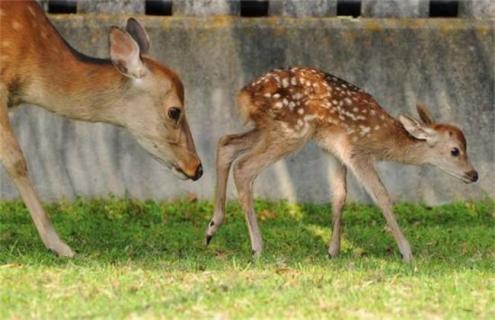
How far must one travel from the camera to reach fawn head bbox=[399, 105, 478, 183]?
40.5ft

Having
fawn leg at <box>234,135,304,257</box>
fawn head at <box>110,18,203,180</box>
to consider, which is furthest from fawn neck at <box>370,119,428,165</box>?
Result: fawn head at <box>110,18,203,180</box>

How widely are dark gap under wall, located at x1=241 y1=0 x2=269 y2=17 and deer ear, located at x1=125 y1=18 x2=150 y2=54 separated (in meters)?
3.37

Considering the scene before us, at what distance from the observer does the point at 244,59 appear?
1372cm

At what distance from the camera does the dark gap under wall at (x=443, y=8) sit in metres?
14.2

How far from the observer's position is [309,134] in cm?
1171

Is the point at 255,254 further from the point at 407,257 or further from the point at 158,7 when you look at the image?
the point at 158,7

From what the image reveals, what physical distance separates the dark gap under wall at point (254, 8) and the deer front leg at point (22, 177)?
4.20m

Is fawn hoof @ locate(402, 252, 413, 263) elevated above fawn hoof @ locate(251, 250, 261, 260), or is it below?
below

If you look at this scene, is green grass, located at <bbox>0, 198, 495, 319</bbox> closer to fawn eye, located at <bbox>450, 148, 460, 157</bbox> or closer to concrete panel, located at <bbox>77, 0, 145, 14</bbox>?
fawn eye, located at <bbox>450, 148, 460, 157</bbox>

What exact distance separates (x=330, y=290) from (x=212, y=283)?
2.22ft

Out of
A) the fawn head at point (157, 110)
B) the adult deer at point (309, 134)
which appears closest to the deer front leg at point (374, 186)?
the adult deer at point (309, 134)

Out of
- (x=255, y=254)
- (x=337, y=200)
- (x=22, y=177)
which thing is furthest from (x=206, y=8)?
(x=22, y=177)

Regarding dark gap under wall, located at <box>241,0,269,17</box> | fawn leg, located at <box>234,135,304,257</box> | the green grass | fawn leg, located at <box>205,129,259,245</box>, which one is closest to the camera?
the green grass

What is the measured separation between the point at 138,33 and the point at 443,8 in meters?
4.30
